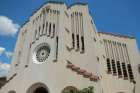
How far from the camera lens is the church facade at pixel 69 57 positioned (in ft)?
75.4

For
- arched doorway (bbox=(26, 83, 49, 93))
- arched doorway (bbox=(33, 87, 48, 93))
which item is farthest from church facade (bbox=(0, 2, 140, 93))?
arched doorway (bbox=(33, 87, 48, 93))

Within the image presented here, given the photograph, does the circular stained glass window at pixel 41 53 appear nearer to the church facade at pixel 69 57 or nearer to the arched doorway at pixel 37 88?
the church facade at pixel 69 57

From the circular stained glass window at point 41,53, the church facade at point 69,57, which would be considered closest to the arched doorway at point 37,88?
the church facade at point 69,57

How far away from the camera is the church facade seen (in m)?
23.0

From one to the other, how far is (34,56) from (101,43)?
36.2 ft

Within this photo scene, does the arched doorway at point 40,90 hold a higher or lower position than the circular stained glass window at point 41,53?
lower

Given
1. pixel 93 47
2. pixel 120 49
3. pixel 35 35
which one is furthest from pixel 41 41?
pixel 120 49

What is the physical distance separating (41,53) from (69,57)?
3.74 metres

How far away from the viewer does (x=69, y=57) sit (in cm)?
2588

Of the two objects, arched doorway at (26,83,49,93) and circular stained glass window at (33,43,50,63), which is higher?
circular stained glass window at (33,43,50,63)

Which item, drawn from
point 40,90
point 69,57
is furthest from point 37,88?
point 69,57

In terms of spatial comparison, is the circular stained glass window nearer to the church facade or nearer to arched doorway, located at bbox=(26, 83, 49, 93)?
the church facade

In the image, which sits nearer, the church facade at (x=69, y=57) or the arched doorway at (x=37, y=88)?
the church facade at (x=69, y=57)

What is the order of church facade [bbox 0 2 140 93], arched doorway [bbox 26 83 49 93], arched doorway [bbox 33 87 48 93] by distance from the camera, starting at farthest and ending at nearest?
arched doorway [bbox 33 87 48 93] → arched doorway [bbox 26 83 49 93] → church facade [bbox 0 2 140 93]
